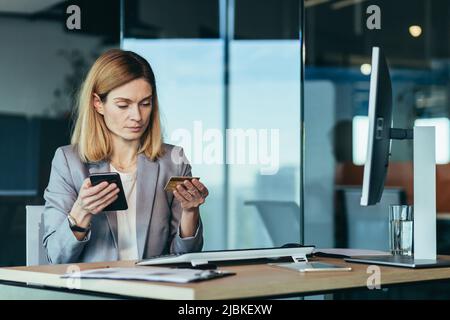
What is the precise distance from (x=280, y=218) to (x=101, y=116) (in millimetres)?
1641

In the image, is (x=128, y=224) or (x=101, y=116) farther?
(x=101, y=116)

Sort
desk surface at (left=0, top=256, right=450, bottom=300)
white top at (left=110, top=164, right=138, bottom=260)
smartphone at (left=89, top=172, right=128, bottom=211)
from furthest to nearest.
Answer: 1. white top at (left=110, top=164, right=138, bottom=260)
2. smartphone at (left=89, top=172, right=128, bottom=211)
3. desk surface at (left=0, top=256, right=450, bottom=300)

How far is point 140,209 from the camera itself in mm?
4293

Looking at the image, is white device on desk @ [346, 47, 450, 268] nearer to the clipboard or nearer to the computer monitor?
the computer monitor

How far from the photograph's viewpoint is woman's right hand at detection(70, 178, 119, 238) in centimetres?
357

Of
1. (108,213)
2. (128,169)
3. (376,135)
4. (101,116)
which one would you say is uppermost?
(101,116)

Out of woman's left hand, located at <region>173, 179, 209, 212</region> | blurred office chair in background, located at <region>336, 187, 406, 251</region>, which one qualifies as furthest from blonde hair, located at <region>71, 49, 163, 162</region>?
blurred office chair in background, located at <region>336, 187, 406, 251</region>

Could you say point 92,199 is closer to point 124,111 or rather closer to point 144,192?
point 144,192

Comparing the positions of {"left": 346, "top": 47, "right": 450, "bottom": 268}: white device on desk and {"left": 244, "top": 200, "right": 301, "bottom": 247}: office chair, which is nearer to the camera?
{"left": 346, "top": 47, "right": 450, "bottom": 268}: white device on desk

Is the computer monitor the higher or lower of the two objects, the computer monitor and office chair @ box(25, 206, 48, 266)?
the higher

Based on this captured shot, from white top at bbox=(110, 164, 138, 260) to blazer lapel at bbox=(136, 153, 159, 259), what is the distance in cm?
3

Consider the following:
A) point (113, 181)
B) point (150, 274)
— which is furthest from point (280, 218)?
point (150, 274)

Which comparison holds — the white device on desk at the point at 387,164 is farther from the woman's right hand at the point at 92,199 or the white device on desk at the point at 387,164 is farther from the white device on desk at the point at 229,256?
the woman's right hand at the point at 92,199
